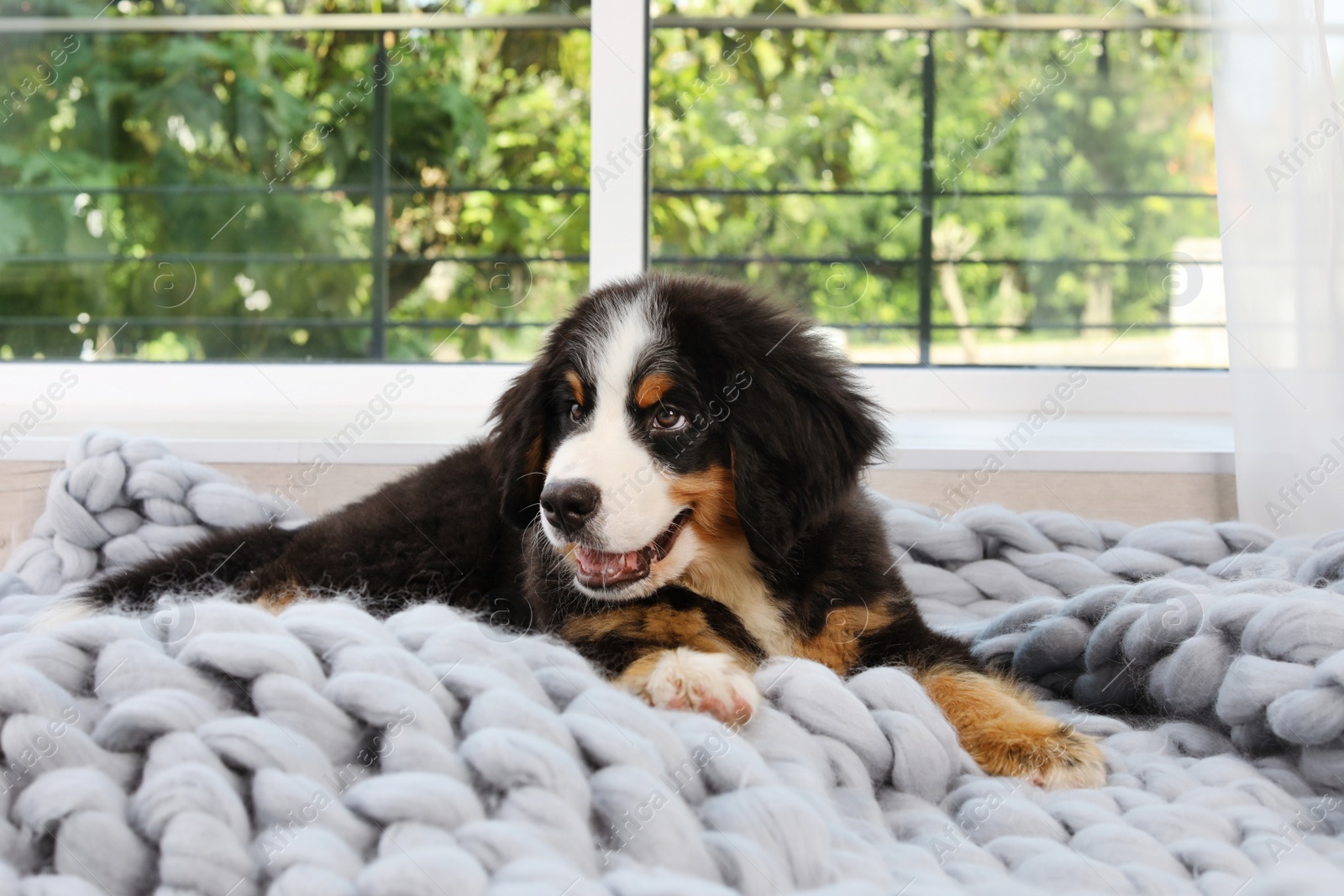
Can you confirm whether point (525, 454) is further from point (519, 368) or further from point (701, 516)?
point (519, 368)

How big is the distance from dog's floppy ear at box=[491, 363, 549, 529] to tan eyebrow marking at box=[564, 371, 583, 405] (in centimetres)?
7

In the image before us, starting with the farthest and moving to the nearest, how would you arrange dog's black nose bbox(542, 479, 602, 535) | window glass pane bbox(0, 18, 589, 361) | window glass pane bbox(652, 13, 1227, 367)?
1. window glass pane bbox(652, 13, 1227, 367)
2. window glass pane bbox(0, 18, 589, 361)
3. dog's black nose bbox(542, 479, 602, 535)

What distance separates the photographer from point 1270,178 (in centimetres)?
222

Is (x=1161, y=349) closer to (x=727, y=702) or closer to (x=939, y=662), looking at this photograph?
(x=939, y=662)

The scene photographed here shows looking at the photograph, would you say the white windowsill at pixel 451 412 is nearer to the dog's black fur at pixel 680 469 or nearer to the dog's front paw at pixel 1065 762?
the dog's black fur at pixel 680 469

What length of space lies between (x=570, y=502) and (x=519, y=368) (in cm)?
151

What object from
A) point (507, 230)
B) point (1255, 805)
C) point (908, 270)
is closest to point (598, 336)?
point (1255, 805)

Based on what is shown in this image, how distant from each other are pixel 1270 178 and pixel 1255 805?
1.56 m

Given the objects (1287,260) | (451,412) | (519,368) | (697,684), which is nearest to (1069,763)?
(697,684)

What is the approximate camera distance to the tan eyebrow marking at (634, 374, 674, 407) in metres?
1.51

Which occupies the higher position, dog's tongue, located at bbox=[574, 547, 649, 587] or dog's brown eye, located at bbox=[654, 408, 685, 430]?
dog's brown eye, located at bbox=[654, 408, 685, 430]

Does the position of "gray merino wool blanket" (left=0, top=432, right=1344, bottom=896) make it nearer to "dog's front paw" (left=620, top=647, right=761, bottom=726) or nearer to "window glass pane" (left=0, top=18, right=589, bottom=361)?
"dog's front paw" (left=620, top=647, right=761, bottom=726)

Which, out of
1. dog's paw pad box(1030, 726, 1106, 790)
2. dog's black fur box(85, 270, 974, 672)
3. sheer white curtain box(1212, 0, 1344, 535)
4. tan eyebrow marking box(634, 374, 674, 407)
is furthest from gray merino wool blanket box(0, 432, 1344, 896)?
sheer white curtain box(1212, 0, 1344, 535)

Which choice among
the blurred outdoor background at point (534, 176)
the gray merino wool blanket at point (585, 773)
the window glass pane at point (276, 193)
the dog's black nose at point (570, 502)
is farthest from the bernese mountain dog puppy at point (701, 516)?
the window glass pane at point (276, 193)
